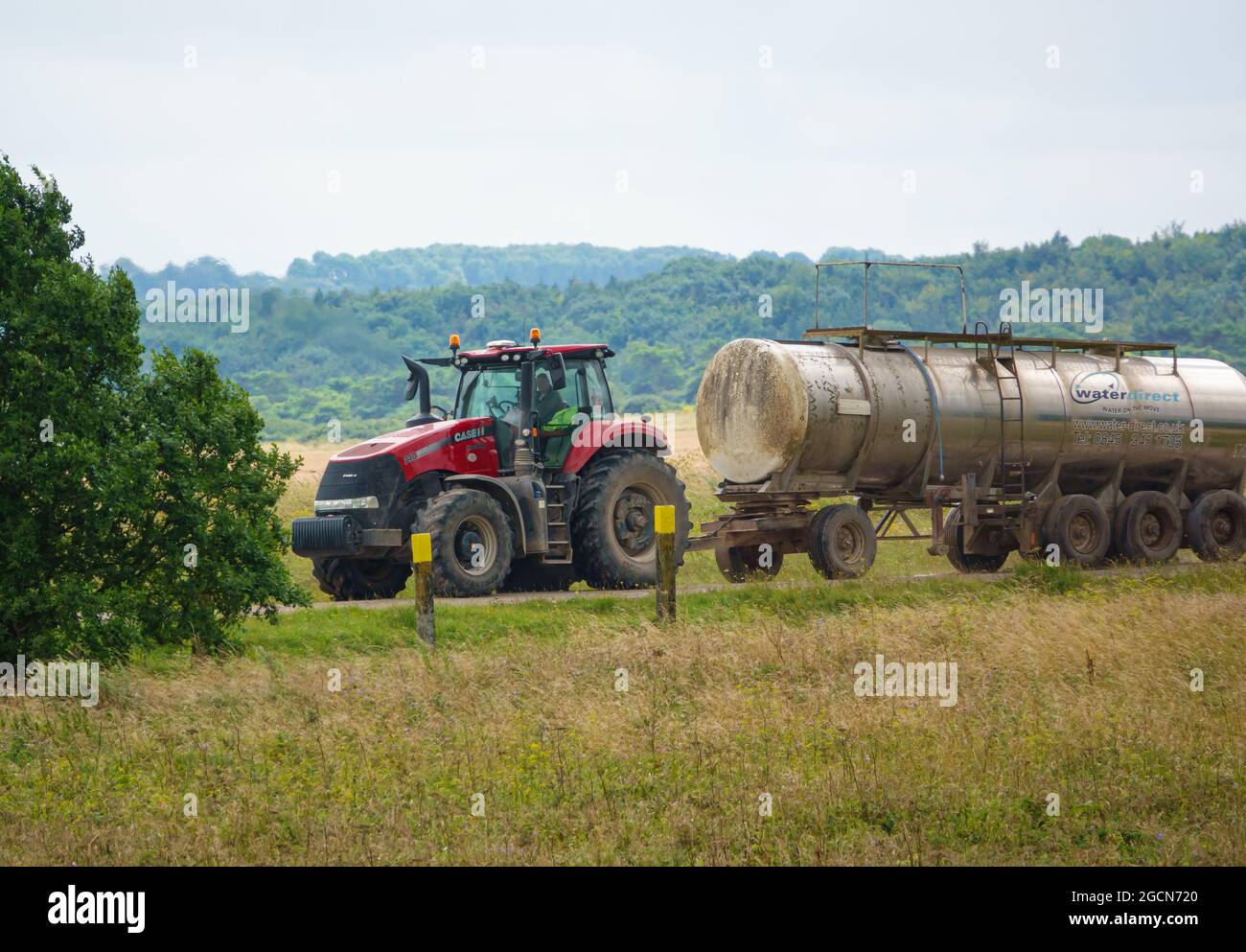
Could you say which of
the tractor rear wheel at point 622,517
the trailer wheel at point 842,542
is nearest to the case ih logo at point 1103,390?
the trailer wheel at point 842,542

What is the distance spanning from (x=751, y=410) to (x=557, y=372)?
3206mm

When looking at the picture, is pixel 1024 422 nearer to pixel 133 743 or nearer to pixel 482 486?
pixel 482 486

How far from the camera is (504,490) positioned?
1792 cm

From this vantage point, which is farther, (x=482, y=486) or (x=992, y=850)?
(x=482, y=486)

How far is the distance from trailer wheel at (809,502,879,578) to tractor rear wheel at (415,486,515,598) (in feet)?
14.1

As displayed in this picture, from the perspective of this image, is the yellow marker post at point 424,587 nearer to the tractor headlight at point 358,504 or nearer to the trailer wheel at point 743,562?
the tractor headlight at point 358,504

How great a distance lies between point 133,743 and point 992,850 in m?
6.12

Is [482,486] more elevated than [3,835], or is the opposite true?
[482,486]

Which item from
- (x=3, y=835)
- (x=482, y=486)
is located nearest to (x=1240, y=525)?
(x=482, y=486)

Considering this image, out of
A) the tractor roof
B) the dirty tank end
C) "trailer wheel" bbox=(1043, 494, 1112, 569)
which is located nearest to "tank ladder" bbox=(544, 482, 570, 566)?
the tractor roof

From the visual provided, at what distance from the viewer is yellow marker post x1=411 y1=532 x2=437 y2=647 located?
14.5 metres

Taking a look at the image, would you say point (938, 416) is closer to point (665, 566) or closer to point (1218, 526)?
point (1218, 526)
